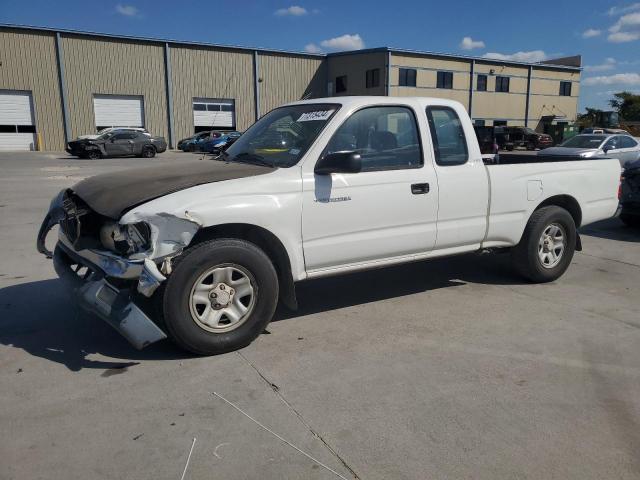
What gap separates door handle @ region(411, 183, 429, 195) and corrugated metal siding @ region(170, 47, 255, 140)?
125ft

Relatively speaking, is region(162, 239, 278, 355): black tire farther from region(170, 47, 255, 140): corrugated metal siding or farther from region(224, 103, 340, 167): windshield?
region(170, 47, 255, 140): corrugated metal siding

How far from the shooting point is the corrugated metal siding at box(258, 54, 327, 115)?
42875 millimetres

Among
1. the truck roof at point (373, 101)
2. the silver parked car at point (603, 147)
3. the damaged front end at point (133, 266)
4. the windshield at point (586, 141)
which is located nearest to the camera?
the damaged front end at point (133, 266)

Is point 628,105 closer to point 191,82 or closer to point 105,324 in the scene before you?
point 191,82

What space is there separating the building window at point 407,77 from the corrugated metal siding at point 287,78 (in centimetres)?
677

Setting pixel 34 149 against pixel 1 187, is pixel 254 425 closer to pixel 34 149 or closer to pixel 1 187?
pixel 1 187

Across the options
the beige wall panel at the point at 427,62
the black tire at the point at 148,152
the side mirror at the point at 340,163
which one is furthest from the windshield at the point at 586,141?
the beige wall panel at the point at 427,62

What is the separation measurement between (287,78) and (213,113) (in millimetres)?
6760

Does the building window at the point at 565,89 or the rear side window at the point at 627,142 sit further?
the building window at the point at 565,89

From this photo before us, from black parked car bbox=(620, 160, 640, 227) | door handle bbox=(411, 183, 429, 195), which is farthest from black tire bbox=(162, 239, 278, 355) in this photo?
black parked car bbox=(620, 160, 640, 227)

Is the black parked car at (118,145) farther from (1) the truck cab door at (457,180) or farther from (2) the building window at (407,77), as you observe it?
(1) the truck cab door at (457,180)

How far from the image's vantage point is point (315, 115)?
4.61 m

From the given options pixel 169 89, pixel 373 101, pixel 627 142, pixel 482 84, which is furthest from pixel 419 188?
pixel 482 84

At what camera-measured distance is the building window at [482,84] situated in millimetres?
47213
